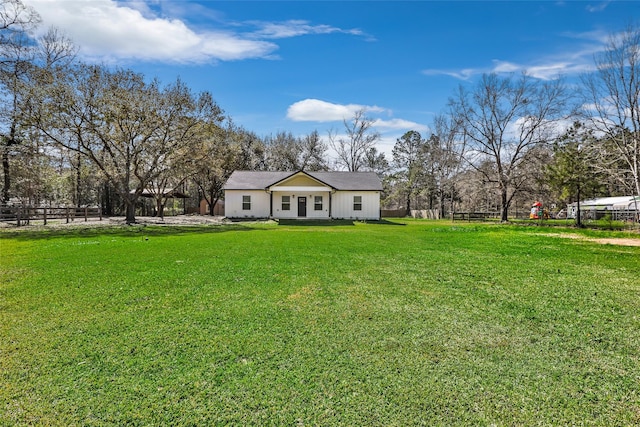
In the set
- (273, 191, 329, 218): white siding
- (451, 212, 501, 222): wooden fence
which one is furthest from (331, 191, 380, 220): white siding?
(451, 212, 501, 222): wooden fence

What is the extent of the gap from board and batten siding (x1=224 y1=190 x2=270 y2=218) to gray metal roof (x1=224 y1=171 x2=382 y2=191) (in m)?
0.42

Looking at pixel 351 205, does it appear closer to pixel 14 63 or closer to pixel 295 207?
pixel 295 207

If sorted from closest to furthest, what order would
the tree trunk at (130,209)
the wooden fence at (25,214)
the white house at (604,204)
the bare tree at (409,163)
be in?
the wooden fence at (25,214), the tree trunk at (130,209), the white house at (604,204), the bare tree at (409,163)

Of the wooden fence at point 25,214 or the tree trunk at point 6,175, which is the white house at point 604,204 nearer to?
the wooden fence at point 25,214

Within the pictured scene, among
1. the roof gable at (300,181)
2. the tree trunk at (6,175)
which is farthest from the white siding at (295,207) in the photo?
the tree trunk at (6,175)

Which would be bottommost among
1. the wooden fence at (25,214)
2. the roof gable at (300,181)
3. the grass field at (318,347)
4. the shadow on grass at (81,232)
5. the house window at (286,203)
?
the grass field at (318,347)

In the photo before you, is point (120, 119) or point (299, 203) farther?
point (299, 203)

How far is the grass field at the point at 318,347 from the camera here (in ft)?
7.99

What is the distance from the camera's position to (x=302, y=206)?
29016 mm

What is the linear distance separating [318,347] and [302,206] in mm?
25741

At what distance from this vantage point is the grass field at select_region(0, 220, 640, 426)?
95.9 inches

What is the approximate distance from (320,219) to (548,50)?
17877mm

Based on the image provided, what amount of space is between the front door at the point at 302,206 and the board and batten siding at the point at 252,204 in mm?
2513

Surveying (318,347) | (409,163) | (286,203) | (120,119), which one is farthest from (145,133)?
(409,163)
